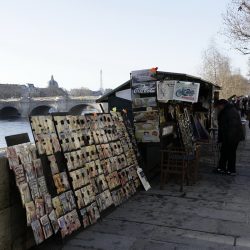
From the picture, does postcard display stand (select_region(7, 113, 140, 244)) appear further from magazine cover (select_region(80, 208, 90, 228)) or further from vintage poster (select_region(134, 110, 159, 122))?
vintage poster (select_region(134, 110, 159, 122))

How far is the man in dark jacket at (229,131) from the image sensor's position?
757cm

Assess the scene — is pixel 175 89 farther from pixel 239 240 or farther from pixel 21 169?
pixel 21 169

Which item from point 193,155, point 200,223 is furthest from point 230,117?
point 200,223

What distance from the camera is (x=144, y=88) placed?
260 inches

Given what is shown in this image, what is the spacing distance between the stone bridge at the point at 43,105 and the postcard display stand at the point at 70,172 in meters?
44.1

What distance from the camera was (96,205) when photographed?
489 centimetres

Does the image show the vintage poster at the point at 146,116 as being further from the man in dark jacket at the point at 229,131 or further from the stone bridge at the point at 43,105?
the stone bridge at the point at 43,105

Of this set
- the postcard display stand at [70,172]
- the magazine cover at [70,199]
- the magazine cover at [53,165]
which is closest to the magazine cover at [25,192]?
the postcard display stand at [70,172]

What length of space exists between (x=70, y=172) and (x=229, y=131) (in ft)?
13.5

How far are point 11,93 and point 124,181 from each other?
111018mm

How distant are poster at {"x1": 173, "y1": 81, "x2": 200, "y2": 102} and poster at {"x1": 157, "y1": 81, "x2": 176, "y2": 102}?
0.09 meters

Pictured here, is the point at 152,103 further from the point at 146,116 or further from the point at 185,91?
the point at 185,91

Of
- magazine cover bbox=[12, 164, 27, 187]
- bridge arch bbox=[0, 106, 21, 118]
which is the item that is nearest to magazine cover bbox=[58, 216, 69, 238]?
magazine cover bbox=[12, 164, 27, 187]

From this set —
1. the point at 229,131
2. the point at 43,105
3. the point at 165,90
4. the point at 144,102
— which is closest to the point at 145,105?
the point at 144,102
